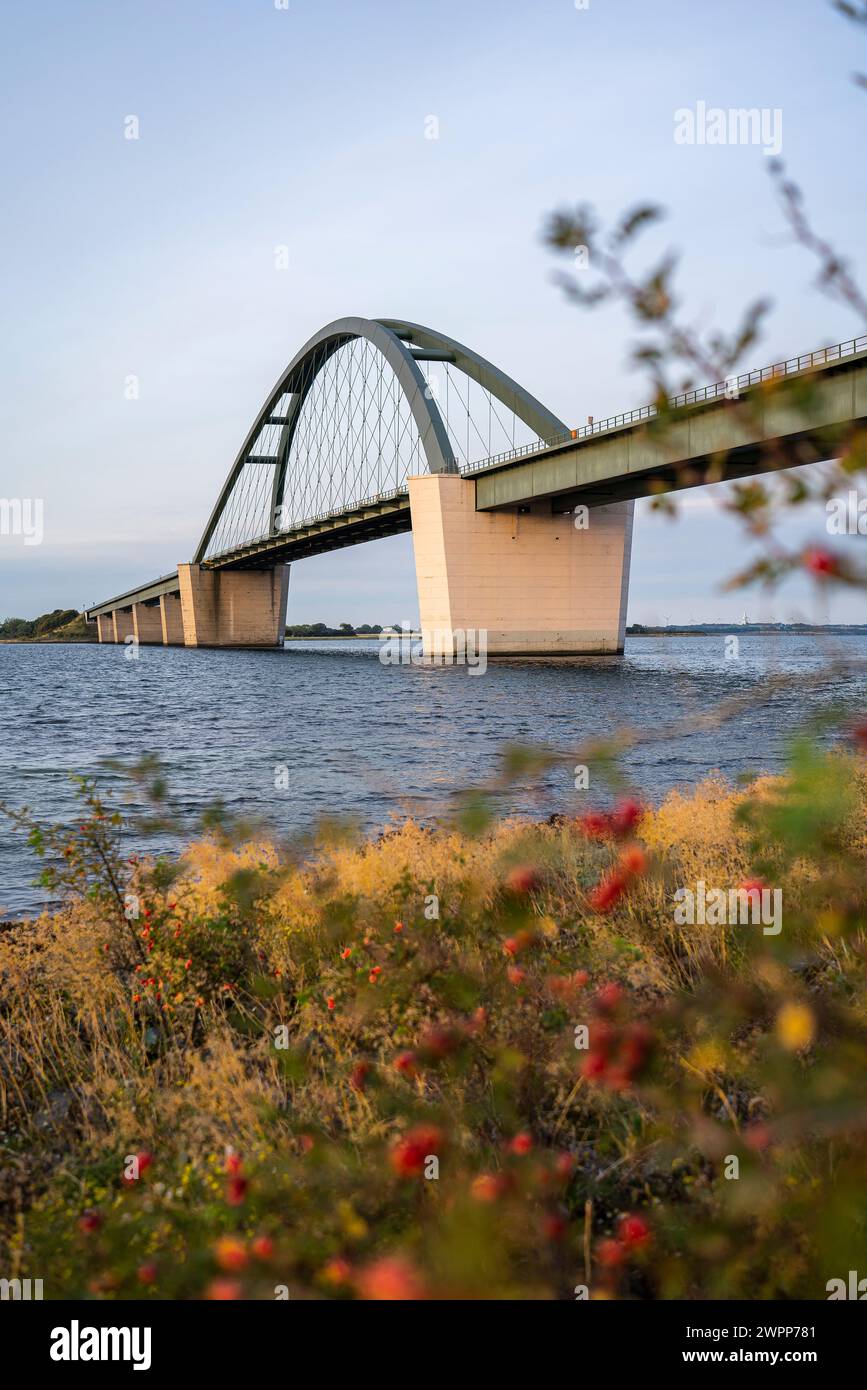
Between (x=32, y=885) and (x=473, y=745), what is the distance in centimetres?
1262

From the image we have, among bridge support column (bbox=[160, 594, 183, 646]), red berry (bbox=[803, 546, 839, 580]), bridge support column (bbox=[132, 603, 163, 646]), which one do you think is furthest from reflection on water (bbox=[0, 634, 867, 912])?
bridge support column (bbox=[132, 603, 163, 646])

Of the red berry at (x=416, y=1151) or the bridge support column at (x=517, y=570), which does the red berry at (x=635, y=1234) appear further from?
the bridge support column at (x=517, y=570)

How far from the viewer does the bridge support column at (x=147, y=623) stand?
14538cm

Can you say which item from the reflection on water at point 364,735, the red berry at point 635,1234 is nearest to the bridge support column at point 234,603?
the reflection on water at point 364,735

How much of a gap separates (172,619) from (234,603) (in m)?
28.4

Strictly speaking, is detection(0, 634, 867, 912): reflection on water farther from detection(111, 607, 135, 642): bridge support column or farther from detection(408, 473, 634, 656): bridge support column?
detection(111, 607, 135, 642): bridge support column

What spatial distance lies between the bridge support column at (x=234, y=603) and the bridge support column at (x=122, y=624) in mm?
46056

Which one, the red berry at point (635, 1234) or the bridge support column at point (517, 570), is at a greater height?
the bridge support column at point (517, 570)

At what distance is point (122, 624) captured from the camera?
162500 mm

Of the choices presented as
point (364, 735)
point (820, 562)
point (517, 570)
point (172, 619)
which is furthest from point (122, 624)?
point (820, 562)

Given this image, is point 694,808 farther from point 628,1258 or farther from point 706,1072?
point 628,1258

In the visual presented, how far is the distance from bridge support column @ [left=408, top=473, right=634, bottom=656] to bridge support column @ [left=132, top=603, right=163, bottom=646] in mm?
99167

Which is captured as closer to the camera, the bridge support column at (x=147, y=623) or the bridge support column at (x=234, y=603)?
the bridge support column at (x=234, y=603)
